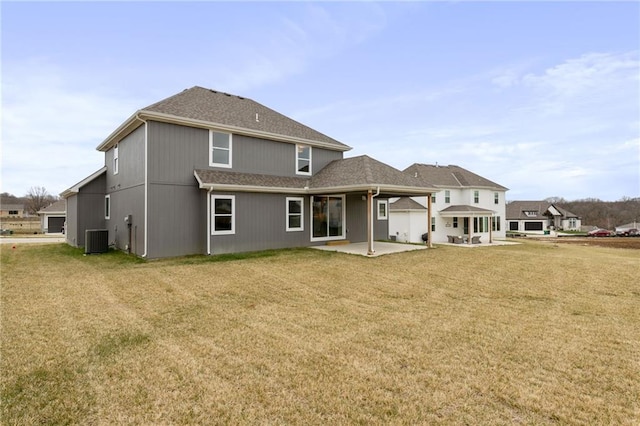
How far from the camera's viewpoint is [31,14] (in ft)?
33.8

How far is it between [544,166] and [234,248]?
41678mm

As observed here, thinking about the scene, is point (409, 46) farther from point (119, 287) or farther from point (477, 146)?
point (477, 146)

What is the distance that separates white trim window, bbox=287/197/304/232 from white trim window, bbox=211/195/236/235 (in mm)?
Result: 2670

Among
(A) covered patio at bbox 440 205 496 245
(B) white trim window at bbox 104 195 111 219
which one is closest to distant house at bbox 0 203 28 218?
(B) white trim window at bbox 104 195 111 219

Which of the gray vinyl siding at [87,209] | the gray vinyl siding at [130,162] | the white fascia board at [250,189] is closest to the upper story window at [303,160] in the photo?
the white fascia board at [250,189]

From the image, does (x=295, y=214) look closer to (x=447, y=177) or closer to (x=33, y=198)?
(x=447, y=177)

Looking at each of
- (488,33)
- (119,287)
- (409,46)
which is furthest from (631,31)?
(119,287)

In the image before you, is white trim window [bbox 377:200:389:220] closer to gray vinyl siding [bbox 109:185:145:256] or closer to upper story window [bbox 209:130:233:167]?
upper story window [bbox 209:130:233:167]

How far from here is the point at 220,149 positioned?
43.1 feet

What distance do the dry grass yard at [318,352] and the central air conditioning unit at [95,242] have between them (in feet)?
18.1

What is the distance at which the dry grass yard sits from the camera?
279 centimetres

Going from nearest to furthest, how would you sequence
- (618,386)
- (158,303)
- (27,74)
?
(618,386) → (158,303) → (27,74)

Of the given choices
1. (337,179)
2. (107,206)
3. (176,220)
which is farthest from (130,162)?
(337,179)

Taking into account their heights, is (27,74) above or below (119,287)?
above
